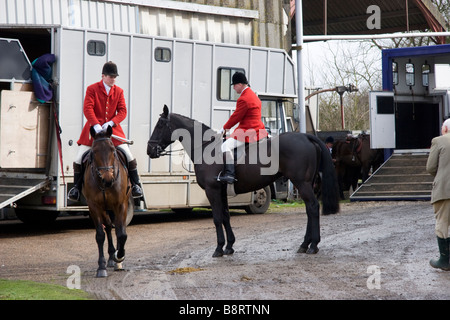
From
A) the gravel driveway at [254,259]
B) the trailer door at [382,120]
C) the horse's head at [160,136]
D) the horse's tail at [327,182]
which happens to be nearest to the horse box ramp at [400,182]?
the trailer door at [382,120]

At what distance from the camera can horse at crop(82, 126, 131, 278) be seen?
911 centimetres

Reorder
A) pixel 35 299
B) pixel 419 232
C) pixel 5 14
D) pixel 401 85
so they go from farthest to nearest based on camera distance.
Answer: pixel 401 85 → pixel 5 14 → pixel 419 232 → pixel 35 299

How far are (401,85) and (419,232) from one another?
9424mm

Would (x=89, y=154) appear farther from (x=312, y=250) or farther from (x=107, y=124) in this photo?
(x=312, y=250)

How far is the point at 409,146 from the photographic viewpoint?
69.8 feet

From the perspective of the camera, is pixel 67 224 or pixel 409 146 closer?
pixel 67 224

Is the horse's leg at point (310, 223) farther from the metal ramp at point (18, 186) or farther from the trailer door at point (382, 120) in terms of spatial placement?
the trailer door at point (382, 120)

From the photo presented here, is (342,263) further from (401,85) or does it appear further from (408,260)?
(401,85)

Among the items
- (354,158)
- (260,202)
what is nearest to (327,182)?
(260,202)

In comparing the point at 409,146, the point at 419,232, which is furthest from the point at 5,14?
the point at 409,146

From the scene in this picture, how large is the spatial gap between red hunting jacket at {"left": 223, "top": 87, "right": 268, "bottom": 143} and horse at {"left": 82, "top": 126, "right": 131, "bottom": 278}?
82.1 inches

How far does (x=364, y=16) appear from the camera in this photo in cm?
2755

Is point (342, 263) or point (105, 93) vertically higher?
point (105, 93)

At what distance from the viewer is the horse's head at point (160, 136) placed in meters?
11.2
